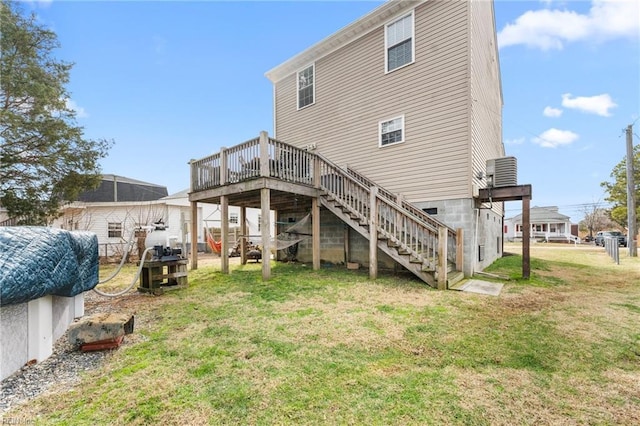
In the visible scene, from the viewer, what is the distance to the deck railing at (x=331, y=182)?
6.35m

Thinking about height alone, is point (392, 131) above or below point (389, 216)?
above

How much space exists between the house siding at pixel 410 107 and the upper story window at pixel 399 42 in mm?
197

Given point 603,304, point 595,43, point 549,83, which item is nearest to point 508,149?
point 549,83

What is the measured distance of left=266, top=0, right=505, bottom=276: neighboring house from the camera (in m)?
7.16

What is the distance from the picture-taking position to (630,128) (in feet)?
45.3

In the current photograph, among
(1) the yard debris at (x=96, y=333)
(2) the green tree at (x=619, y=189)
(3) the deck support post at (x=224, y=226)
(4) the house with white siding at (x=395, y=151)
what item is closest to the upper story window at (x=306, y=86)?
(4) the house with white siding at (x=395, y=151)

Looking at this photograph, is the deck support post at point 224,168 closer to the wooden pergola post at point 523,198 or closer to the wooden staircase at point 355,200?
the wooden staircase at point 355,200

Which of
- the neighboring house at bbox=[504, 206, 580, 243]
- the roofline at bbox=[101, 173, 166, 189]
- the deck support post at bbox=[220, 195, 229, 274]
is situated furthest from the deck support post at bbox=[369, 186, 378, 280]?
the neighboring house at bbox=[504, 206, 580, 243]

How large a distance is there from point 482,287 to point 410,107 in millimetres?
5274

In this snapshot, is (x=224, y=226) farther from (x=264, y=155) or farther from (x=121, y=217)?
(x=121, y=217)

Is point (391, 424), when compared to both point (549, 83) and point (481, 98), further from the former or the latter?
point (549, 83)

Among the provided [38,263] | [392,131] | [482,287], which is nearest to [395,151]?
[392,131]

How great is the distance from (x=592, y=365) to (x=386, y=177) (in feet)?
21.1

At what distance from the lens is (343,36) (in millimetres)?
9375
